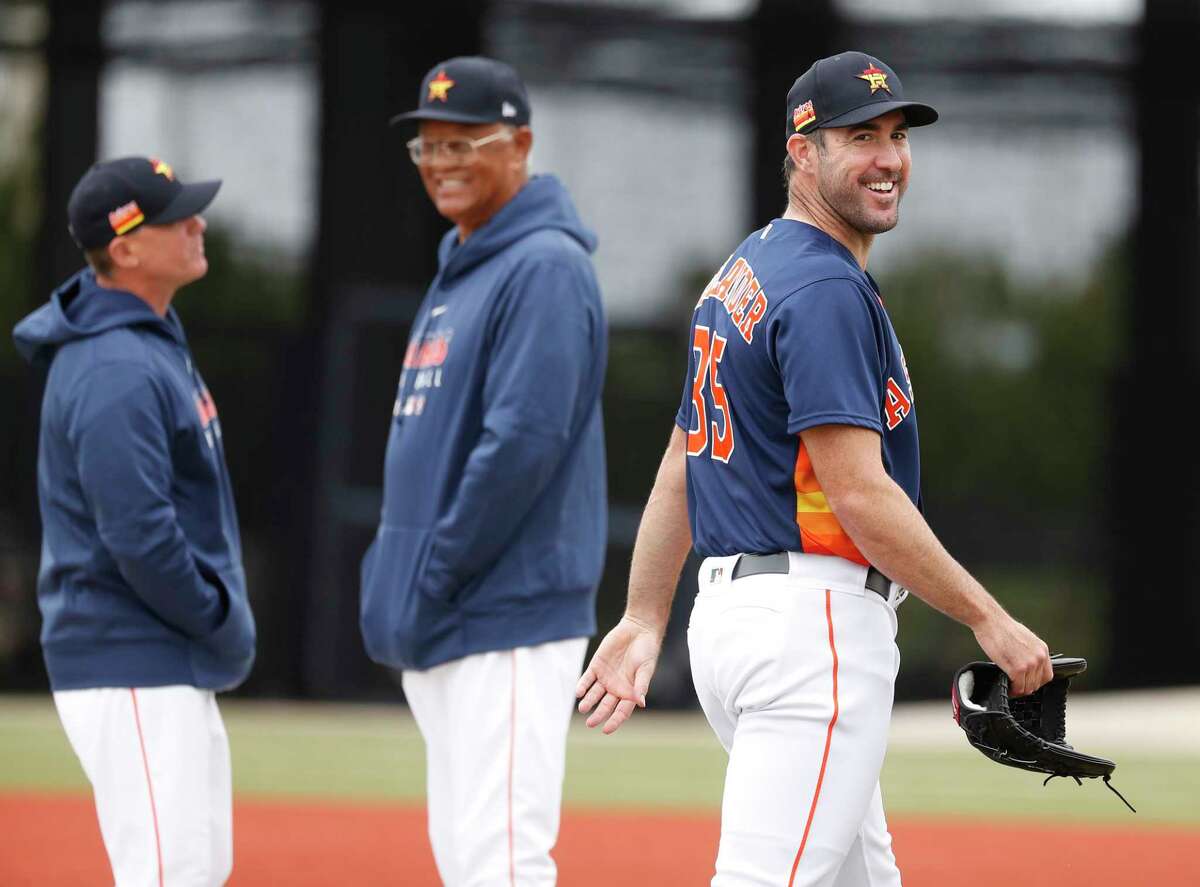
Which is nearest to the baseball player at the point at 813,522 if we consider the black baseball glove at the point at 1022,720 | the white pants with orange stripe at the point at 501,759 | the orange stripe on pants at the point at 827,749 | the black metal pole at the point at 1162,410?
the orange stripe on pants at the point at 827,749

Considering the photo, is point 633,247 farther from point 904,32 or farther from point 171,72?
point 171,72

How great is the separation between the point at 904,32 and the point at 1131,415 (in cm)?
320

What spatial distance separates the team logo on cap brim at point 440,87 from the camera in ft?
12.6

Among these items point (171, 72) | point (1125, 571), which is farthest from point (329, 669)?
point (1125, 571)

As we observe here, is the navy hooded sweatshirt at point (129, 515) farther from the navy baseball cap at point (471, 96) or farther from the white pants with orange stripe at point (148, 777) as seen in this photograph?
the navy baseball cap at point (471, 96)

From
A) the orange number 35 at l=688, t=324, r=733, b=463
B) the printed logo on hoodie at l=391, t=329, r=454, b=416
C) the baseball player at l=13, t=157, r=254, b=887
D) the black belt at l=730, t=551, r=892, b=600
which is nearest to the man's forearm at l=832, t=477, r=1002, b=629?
the black belt at l=730, t=551, r=892, b=600

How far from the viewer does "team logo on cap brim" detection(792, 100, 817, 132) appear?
111 inches

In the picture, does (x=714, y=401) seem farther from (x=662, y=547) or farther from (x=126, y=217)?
(x=126, y=217)

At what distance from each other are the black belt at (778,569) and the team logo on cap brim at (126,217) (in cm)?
176

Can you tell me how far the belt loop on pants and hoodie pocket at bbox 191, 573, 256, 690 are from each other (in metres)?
1.33

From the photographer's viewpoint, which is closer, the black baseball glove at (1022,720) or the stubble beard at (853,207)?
the black baseball glove at (1022,720)

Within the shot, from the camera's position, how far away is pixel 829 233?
112 inches

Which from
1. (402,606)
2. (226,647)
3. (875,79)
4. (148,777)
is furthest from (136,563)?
(875,79)

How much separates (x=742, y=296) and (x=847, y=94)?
376 mm
